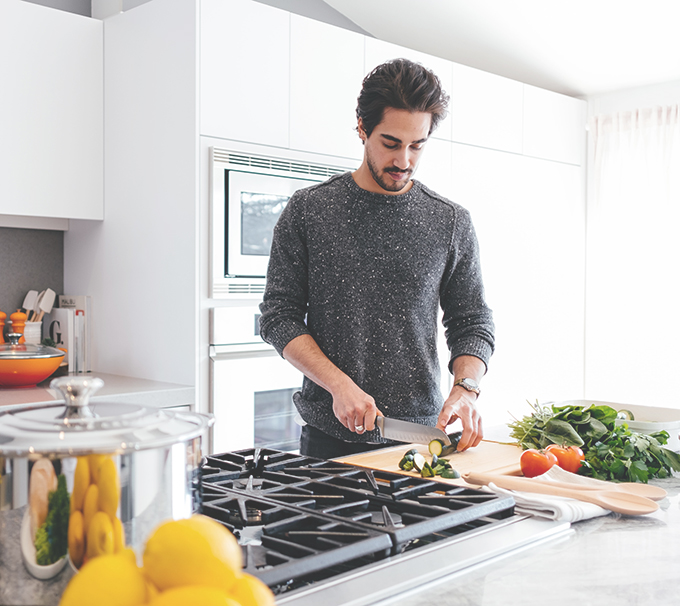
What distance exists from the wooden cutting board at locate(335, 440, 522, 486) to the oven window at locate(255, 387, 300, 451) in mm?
1150

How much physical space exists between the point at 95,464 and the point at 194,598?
0.15m

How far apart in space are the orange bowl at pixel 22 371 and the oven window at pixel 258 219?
0.76 meters

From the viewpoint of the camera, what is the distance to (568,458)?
1.38 meters

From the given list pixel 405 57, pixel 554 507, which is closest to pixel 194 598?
pixel 554 507

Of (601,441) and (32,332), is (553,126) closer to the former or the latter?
(32,332)

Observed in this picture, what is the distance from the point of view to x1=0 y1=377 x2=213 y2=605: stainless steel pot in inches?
24.1

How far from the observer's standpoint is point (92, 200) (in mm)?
2820

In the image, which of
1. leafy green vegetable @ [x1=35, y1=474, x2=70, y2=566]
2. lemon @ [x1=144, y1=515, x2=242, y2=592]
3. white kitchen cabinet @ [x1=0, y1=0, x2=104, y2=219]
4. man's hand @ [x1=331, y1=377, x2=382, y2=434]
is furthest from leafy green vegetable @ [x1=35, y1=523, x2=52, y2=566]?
white kitchen cabinet @ [x1=0, y1=0, x2=104, y2=219]

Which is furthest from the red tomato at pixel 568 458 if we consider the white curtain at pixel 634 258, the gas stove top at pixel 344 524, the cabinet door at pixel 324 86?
the white curtain at pixel 634 258

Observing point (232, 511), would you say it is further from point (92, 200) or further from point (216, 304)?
point (92, 200)

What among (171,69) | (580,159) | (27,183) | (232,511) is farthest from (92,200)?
(580,159)

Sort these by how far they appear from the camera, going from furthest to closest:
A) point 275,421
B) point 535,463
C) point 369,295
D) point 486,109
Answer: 1. point 486,109
2. point 275,421
3. point 369,295
4. point 535,463

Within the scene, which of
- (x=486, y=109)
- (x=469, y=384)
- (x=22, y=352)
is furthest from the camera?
(x=486, y=109)

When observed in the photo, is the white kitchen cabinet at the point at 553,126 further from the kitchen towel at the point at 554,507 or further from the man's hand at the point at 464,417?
the kitchen towel at the point at 554,507
